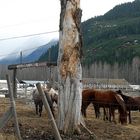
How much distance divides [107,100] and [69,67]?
8361 millimetres

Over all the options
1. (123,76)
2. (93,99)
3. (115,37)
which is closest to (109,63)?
(123,76)

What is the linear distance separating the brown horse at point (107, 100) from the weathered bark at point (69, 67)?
744 cm

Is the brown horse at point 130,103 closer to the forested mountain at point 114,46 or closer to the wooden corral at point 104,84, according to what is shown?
the wooden corral at point 104,84

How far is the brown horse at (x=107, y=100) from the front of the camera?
21281mm

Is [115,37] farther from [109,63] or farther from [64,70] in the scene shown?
[64,70]

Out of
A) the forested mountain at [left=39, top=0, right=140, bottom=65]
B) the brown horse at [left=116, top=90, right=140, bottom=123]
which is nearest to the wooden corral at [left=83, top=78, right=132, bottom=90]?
the brown horse at [left=116, top=90, right=140, bottom=123]

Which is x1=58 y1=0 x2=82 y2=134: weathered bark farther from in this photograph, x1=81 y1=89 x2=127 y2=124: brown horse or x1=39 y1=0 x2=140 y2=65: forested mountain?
x1=39 y1=0 x2=140 y2=65: forested mountain

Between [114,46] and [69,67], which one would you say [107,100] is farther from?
[114,46]

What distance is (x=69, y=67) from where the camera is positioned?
45.6ft

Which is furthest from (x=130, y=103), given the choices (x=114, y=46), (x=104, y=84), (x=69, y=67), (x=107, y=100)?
(x=114, y=46)

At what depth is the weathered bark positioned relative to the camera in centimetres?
1374

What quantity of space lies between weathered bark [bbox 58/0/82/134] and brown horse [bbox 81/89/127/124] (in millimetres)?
7435

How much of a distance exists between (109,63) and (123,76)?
25.2 metres

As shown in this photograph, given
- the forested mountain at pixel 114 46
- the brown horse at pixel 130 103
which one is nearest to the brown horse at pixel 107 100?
the brown horse at pixel 130 103
